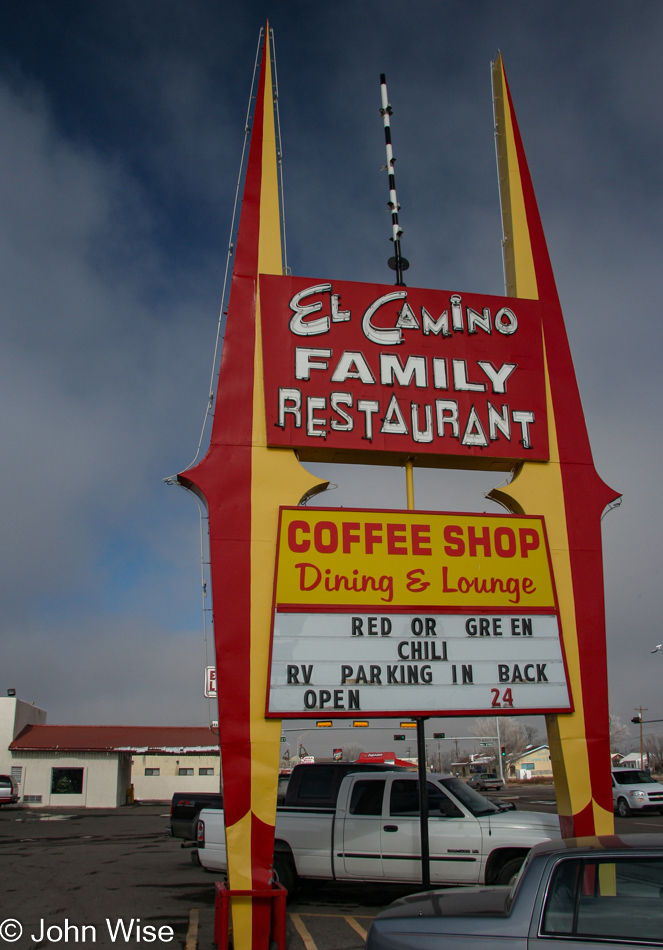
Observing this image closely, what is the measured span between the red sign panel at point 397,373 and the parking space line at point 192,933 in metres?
5.54

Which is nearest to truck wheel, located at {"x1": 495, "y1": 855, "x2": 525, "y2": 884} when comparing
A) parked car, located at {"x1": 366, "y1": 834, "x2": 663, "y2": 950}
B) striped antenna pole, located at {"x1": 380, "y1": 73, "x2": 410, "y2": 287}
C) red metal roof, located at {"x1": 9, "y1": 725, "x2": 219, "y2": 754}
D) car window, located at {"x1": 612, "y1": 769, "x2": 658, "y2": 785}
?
parked car, located at {"x1": 366, "y1": 834, "x2": 663, "y2": 950}

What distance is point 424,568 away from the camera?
27.1ft

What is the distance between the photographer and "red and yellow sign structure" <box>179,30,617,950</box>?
7.55m

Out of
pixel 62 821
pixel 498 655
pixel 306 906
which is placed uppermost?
pixel 498 655

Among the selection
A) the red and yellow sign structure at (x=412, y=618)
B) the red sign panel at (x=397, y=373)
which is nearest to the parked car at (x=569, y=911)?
the red and yellow sign structure at (x=412, y=618)

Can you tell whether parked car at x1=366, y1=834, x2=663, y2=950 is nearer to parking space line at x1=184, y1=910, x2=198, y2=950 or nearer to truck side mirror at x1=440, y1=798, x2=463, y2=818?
parking space line at x1=184, y1=910, x2=198, y2=950

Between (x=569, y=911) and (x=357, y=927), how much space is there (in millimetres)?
5204

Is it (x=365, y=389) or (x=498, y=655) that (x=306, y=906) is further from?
(x=365, y=389)

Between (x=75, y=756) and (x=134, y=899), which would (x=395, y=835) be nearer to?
(x=134, y=899)

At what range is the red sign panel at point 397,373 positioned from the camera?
8.74 m

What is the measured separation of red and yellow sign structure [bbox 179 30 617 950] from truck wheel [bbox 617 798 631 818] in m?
17.5

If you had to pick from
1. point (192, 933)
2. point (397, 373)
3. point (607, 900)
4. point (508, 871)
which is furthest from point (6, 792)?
point (607, 900)

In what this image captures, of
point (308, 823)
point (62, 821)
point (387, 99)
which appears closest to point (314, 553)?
point (308, 823)

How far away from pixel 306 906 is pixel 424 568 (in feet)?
16.2
